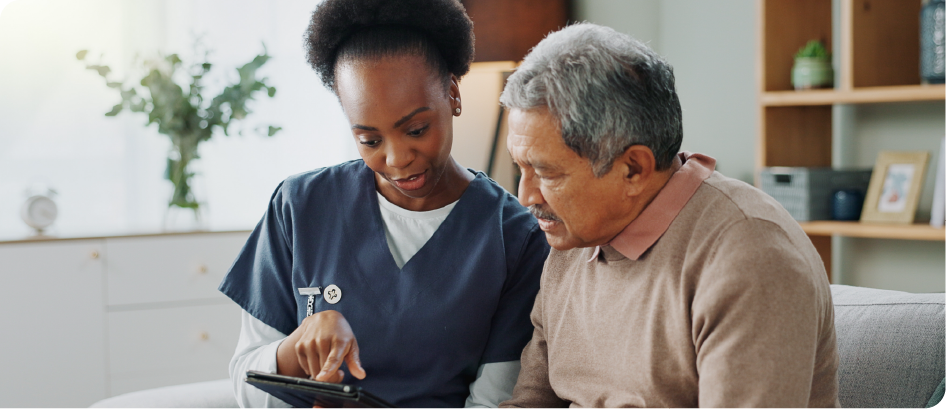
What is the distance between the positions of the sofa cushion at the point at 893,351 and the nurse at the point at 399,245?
53 cm

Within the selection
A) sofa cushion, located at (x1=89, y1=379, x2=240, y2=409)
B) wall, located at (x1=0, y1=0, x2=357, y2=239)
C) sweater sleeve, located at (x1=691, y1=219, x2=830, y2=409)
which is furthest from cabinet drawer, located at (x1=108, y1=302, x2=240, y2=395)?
sweater sleeve, located at (x1=691, y1=219, x2=830, y2=409)

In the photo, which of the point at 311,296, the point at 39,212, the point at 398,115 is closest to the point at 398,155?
the point at 398,115

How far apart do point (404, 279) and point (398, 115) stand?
299 millimetres

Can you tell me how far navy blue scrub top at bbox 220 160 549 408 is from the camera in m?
1.29

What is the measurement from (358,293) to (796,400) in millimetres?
737

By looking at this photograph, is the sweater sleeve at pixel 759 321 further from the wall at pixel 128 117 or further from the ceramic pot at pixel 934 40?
the wall at pixel 128 117

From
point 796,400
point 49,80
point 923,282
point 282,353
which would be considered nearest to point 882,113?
point 923,282

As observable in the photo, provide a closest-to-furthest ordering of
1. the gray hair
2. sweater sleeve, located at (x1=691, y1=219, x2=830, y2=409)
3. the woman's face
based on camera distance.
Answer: sweater sleeve, located at (x1=691, y1=219, x2=830, y2=409), the gray hair, the woman's face

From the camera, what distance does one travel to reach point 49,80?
3088 mm

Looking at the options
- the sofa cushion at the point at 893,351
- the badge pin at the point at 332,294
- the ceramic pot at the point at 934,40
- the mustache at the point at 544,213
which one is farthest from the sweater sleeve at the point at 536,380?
the ceramic pot at the point at 934,40

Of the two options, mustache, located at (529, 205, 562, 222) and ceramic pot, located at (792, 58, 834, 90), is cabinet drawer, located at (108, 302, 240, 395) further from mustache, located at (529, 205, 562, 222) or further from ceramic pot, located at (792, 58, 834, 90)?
ceramic pot, located at (792, 58, 834, 90)

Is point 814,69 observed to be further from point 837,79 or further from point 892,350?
point 892,350

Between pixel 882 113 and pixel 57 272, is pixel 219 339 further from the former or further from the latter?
pixel 882 113

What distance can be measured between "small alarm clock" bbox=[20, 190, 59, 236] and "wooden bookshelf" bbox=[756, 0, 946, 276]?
2.49m
